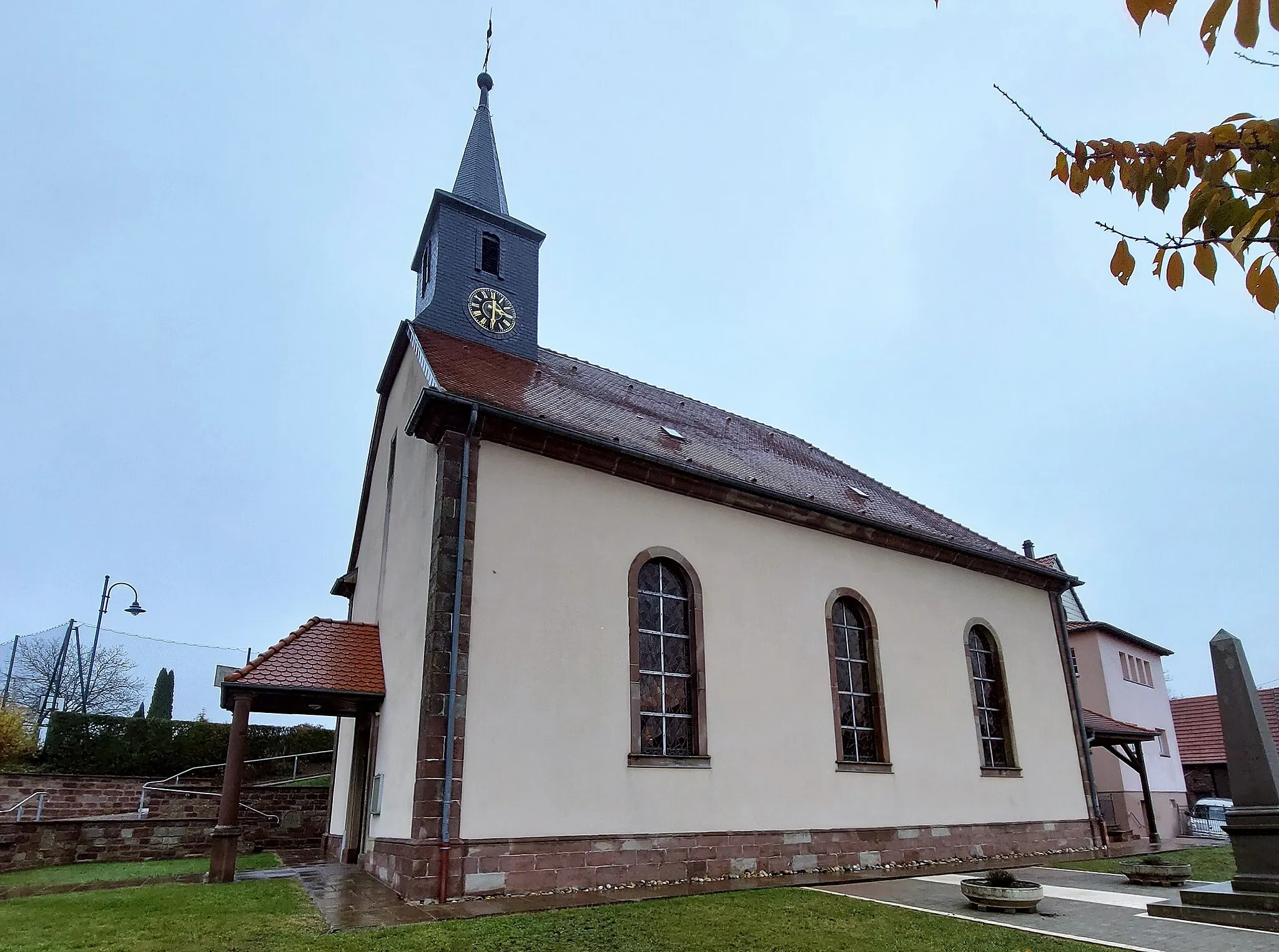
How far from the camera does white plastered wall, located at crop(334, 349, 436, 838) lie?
972 centimetres

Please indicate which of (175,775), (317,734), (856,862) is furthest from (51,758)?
(856,862)

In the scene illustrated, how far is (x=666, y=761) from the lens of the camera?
34.7 ft

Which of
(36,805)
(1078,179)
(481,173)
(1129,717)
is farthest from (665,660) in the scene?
(1129,717)

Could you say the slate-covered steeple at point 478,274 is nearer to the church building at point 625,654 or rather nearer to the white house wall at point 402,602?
the church building at point 625,654

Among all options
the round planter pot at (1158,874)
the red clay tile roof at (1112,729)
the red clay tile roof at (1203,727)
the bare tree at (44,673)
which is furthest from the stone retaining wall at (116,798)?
the red clay tile roof at (1203,727)

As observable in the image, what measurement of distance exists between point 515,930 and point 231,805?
17.0ft

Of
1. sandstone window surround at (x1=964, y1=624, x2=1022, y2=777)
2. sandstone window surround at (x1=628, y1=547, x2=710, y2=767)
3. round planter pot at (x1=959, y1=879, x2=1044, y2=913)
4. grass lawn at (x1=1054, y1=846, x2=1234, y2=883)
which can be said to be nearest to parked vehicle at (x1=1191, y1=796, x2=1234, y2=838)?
grass lawn at (x1=1054, y1=846, x2=1234, y2=883)

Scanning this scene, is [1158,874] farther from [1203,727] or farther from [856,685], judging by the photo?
[1203,727]

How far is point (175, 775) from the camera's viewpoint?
1838cm

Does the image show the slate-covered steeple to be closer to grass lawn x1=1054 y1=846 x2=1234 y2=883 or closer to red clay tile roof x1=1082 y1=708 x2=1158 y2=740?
grass lawn x1=1054 y1=846 x2=1234 y2=883

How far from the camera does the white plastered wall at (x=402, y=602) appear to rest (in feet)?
31.9

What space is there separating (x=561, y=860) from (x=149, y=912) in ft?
13.4

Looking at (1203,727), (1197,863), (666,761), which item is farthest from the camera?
(1203,727)

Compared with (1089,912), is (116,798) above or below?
above
